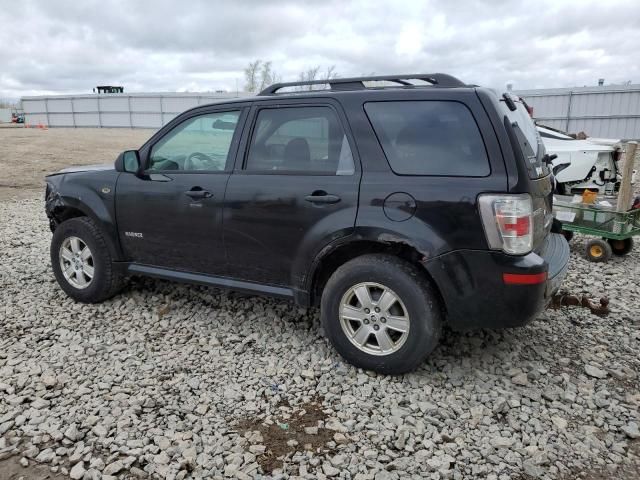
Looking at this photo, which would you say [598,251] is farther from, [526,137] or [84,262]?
[84,262]

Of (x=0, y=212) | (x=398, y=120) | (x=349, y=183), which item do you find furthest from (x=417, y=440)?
(x=0, y=212)

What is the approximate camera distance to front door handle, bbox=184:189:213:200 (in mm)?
4031

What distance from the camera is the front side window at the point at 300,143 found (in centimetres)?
361

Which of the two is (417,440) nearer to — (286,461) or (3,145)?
(286,461)

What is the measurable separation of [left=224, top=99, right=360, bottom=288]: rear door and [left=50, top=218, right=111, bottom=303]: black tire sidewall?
1.39 meters

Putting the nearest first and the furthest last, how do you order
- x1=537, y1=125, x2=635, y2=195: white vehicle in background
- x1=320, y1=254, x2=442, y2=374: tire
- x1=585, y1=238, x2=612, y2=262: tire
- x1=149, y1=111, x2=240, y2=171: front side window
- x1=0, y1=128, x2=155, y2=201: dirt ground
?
x1=320, y1=254, x2=442, y2=374: tire
x1=149, y1=111, x2=240, y2=171: front side window
x1=585, y1=238, x2=612, y2=262: tire
x1=537, y1=125, x2=635, y2=195: white vehicle in background
x1=0, y1=128, x2=155, y2=201: dirt ground

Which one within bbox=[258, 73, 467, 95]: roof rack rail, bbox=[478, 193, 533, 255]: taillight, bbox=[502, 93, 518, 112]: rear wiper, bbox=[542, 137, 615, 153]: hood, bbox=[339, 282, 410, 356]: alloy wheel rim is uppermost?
bbox=[258, 73, 467, 95]: roof rack rail

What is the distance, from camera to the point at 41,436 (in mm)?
2955

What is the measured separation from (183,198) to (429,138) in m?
2.01

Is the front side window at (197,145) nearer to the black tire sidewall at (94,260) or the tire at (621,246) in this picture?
the black tire sidewall at (94,260)

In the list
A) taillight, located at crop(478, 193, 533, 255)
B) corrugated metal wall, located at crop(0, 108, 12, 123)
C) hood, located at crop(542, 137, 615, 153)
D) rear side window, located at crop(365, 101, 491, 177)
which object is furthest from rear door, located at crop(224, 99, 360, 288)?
corrugated metal wall, located at crop(0, 108, 12, 123)

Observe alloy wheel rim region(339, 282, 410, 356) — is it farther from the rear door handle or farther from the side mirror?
the side mirror

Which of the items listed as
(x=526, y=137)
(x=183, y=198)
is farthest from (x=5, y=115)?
(x=526, y=137)

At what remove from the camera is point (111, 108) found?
44.0 meters
